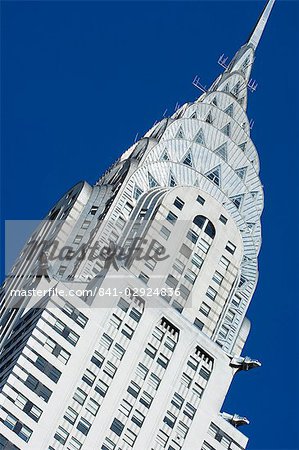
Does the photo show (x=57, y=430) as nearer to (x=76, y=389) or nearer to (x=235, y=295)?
(x=76, y=389)

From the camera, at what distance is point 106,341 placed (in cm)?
13988

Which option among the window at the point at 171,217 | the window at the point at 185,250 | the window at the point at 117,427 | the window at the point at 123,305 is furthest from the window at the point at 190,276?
the window at the point at 117,427

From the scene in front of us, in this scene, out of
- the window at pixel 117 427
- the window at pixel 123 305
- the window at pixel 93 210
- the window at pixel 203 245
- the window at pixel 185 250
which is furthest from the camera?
the window at pixel 93 210

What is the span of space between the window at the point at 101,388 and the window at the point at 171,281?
16.8m

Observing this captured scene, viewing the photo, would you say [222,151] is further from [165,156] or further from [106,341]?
[106,341]

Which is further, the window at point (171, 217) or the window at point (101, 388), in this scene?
the window at point (171, 217)

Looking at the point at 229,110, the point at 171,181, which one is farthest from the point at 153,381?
the point at 229,110

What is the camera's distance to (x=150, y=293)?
14525cm

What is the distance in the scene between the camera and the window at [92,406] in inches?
5325

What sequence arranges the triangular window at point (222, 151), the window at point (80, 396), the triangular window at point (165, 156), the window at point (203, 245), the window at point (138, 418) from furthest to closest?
the triangular window at point (222, 151), the triangular window at point (165, 156), the window at point (203, 245), the window at point (138, 418), the window at point (80, 396)

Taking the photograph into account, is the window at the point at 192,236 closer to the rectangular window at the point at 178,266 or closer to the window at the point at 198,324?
the rectangular window at the point at 178,266

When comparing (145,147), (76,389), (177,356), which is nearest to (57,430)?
(76,389)

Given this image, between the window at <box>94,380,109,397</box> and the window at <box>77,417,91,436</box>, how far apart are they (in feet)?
10.5

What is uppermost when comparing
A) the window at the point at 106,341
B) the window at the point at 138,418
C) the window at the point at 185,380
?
the window at the point at 185,380
